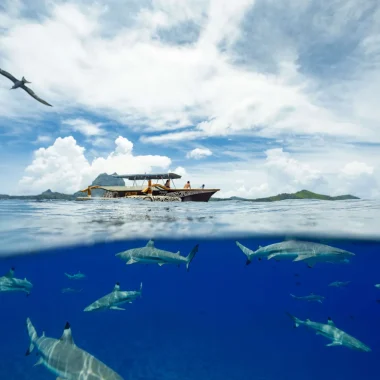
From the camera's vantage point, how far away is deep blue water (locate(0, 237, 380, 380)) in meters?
17.2

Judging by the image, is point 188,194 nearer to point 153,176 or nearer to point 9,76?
point 153,176

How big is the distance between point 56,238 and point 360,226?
20.1m

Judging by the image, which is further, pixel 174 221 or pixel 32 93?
pixel 174 221

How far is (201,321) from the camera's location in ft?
135

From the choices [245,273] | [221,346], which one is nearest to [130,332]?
[221,346]

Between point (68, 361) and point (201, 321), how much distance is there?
3968 cm

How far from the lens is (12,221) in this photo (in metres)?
16.4

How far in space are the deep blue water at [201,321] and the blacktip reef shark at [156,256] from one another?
4635 millimetres

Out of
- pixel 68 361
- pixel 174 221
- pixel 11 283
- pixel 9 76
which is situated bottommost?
pixel 68 361

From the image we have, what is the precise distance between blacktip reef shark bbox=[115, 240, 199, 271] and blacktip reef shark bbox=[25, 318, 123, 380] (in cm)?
322

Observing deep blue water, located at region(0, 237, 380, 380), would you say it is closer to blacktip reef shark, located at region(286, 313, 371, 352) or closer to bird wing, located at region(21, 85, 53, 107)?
blacktip reef shark, located at region(286, 313, 371, 352)

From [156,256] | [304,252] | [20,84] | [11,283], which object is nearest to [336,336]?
[304,252]

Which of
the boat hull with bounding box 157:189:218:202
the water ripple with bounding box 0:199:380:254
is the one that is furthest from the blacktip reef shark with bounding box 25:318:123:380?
the boat hull with bounding box 157:189:218:202

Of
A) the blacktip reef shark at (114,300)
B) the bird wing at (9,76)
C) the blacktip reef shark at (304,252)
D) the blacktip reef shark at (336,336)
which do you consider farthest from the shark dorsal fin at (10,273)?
the blacktip reef shark at (336,336)
